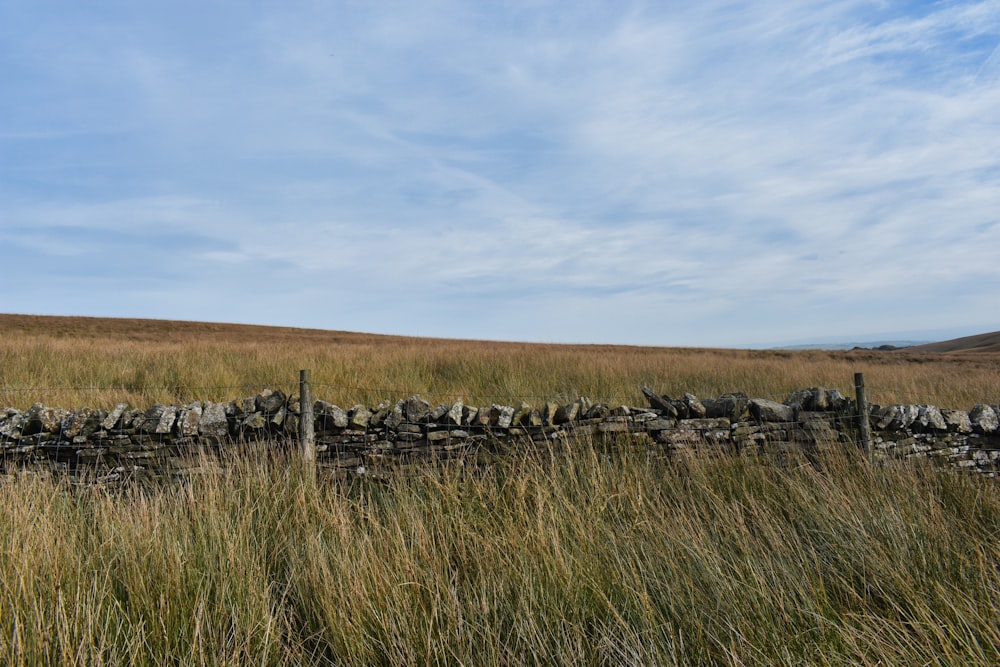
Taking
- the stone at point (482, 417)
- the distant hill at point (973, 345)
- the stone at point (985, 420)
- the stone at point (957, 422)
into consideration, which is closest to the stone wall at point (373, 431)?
the stone at point (482, 417)

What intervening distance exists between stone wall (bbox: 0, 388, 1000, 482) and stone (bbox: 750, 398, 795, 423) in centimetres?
1

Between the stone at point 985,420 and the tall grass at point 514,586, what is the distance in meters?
3.35

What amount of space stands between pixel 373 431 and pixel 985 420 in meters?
7.26

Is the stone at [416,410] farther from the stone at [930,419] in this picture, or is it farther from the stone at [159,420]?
the stone at [930,419]

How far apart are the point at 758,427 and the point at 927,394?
20.2ft

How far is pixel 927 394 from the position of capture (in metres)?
10.7

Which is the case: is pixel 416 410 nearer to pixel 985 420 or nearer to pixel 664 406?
pixel 664 406

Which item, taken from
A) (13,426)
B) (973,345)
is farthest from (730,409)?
(973,345)

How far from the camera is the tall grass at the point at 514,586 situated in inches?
105

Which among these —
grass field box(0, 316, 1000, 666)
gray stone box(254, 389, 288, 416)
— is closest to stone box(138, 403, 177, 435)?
gray stone box(254, 389, 288, 416)

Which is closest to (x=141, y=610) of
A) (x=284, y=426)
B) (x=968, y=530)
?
(x=284, y=426)

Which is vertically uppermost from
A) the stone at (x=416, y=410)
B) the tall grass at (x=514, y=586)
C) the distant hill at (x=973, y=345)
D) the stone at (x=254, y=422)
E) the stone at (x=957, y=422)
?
the distant hill at (x=973, y=345)

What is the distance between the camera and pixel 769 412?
6.81 meters

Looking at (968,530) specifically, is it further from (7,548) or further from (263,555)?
(7,548)
